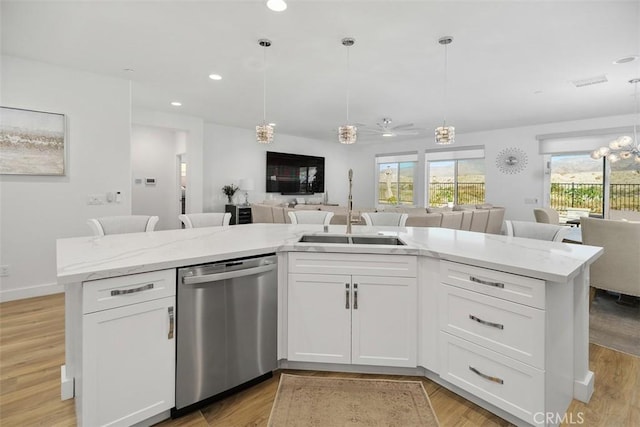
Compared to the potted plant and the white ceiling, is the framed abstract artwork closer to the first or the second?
the white ceiling

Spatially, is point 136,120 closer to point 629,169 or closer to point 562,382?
point 562,382

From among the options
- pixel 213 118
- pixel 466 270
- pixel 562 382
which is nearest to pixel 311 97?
pixel 213 118

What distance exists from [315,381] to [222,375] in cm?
60

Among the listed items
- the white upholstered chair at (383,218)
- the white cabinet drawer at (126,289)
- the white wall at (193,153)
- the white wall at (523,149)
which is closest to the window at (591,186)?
the white wall at (523,149)

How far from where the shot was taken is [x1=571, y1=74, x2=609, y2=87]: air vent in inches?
152

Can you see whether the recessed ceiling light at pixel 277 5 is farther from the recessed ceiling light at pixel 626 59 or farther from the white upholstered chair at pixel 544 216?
the white upholstered chair at pixel 544 216

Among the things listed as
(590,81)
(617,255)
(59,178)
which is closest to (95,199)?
(59,178)

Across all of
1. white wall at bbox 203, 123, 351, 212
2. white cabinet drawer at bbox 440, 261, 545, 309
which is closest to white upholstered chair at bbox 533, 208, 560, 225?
white cabinet drawer at bbox 440, 261, 545, 309

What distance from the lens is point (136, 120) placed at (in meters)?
5.64

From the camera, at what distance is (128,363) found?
58.7 inches

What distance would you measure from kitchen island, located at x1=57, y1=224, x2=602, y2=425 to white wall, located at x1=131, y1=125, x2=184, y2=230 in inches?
207

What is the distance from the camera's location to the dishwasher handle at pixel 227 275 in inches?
65.2

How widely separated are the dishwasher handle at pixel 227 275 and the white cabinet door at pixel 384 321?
57 centimetres

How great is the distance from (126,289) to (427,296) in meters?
1.66
